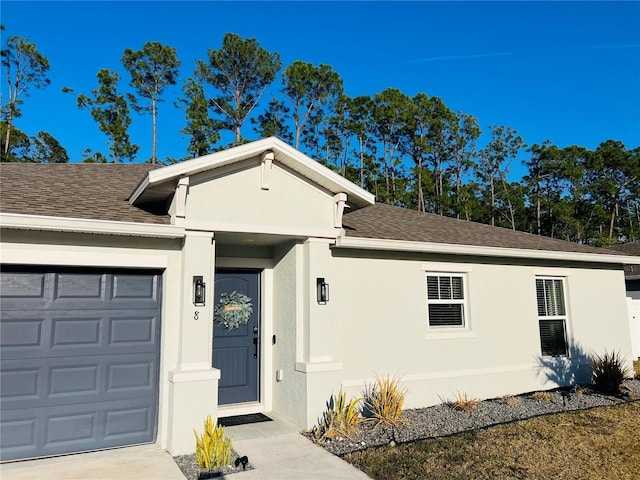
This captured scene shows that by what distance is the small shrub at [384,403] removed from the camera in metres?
6.96

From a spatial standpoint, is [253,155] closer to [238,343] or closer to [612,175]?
[238,343]

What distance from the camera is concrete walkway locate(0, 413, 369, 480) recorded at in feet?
16.4

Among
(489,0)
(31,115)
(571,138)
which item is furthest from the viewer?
(571,138)

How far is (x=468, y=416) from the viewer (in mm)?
7461

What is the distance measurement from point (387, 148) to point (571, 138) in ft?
54.8

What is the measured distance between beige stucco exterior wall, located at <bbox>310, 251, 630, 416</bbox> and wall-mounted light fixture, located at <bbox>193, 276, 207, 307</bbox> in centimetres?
201

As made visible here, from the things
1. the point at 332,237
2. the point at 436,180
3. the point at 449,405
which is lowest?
the point at 449,405

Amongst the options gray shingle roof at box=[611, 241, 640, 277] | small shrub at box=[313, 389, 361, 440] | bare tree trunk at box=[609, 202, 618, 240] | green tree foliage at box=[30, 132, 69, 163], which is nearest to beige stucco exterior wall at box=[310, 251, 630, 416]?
small shrub at box=[313, 389, 361, 440]

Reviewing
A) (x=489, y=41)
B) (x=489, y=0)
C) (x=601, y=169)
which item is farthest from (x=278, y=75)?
(x=601, y=169)

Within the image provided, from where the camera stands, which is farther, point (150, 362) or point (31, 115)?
point (31, 115)

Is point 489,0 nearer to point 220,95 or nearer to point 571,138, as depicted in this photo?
point 220,95

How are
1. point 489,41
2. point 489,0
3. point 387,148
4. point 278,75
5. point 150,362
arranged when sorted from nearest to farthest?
point 150,362
point 489,0
point 489,41
point 278,75
point 387,148

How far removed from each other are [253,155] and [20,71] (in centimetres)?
3047

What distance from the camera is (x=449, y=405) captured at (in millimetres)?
8164
